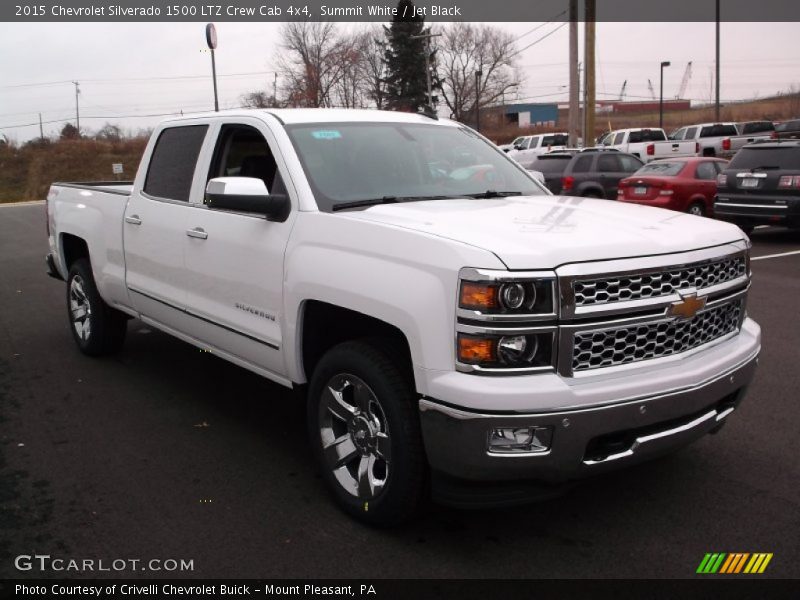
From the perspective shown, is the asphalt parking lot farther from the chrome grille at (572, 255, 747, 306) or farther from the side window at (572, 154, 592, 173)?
the side window at (572, 154, 592, 173)

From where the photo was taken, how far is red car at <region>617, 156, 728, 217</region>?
15.0 metres

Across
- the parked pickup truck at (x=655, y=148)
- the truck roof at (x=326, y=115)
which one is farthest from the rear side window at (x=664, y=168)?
the parked pickup truck at (x=655, y=148)

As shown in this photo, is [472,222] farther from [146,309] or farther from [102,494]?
[146,309]

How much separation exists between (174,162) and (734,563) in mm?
4228

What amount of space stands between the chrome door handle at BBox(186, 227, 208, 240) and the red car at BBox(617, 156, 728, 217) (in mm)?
11858

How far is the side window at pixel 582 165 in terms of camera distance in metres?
18.8

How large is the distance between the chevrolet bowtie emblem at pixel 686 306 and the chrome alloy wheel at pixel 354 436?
132 cm

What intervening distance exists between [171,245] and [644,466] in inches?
127

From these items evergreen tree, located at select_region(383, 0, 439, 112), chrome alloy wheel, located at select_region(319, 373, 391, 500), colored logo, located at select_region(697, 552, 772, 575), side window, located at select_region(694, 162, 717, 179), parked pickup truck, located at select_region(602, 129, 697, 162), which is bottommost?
colored logo, located at select_region(697, 552, 772, 575)

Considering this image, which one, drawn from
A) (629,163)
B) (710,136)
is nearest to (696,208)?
(629,163)

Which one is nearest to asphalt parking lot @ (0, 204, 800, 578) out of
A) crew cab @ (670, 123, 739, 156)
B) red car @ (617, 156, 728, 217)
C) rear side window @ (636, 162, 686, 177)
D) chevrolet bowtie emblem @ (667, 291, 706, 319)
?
chevrolet bowtie emblem @ (667, 291, 706, 319)

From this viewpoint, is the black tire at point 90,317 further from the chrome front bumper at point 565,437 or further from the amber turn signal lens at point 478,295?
the amber turn signal lens at point 478,295

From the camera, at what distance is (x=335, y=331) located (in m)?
3.99

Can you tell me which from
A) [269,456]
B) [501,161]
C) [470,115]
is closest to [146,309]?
[269,456]
